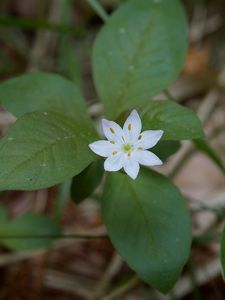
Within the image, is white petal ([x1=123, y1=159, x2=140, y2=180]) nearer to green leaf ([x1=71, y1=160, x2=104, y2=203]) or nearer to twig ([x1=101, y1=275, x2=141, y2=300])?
green leaf ([x1=71, y1=160, x2=104, y2=203])

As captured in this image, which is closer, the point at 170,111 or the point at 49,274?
the point at 170,111

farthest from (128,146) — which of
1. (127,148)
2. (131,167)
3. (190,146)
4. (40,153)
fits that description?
(190,146)

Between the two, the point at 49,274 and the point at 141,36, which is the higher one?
the point at 141,36

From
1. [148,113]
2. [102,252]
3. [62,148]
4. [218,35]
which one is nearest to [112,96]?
[148,113]

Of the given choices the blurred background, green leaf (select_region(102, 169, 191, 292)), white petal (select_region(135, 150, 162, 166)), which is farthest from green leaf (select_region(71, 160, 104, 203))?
the blurred background

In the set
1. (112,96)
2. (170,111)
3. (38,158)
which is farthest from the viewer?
(112,96)

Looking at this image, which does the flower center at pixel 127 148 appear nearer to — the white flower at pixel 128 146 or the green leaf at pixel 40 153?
the white flower at pixel 128 146

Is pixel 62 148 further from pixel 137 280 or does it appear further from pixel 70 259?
pixel 70 259
